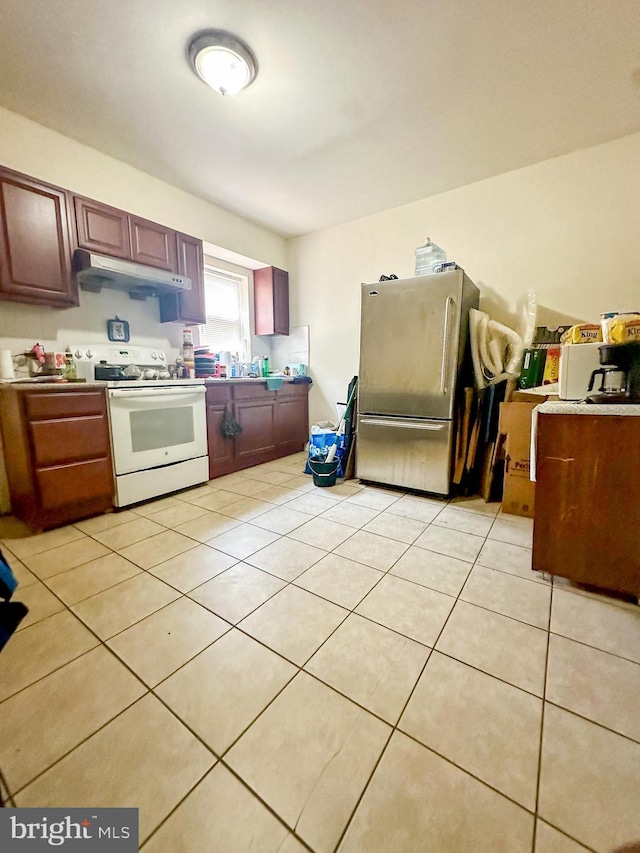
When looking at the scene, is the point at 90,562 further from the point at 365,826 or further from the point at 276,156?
the point at 276,156

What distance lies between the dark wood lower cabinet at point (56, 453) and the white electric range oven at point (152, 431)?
80mm

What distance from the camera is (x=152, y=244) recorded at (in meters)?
2.68

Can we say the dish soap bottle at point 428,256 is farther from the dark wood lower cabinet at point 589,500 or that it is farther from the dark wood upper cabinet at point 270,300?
the dark wood lower cabinet at point 589,500

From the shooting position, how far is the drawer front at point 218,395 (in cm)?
290

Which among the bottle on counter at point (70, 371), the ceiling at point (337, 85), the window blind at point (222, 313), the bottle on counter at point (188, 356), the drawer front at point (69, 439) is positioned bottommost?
the drawer front at point (69, 439)

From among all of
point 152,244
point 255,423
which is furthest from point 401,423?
point 152,244

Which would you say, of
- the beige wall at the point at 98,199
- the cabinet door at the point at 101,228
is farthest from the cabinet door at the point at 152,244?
the beige wall at the point at 98,199

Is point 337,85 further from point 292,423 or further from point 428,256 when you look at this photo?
point 292,423

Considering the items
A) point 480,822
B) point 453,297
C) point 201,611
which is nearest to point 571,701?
point 480,822

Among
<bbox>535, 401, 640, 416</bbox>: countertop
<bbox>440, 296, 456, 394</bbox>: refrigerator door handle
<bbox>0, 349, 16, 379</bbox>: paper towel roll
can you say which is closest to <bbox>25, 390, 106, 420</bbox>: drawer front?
<bbox>0, 349, 16, 379</bbox>: paper towel roll

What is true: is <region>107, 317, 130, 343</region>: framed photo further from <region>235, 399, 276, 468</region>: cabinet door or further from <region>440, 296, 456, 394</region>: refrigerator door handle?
<region>440, 296, 456, 394</region>: refrigerator door handle

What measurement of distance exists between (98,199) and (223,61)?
1.45m

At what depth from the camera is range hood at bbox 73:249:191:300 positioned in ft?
7.39

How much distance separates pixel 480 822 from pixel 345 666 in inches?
18.2
